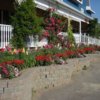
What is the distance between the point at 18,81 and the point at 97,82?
210 inches

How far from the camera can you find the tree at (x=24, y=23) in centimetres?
1414

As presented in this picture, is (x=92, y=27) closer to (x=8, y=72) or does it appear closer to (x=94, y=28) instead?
(x=94, y=28)

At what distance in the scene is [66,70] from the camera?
40.6 ft

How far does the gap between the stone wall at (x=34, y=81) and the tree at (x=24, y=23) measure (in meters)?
2.35

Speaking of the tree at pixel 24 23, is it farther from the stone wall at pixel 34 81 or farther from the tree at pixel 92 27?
the tree at pixel 92 27

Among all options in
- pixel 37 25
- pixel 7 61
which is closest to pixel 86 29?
pixel 37 25

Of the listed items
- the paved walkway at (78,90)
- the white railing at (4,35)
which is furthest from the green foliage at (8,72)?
the white railing at (4,35)

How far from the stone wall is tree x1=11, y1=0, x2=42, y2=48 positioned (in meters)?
2.35

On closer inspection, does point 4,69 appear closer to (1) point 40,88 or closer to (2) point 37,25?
(1) point 40,88

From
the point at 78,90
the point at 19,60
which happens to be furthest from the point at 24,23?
the point at 78,90

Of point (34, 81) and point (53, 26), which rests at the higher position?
point (53, 26)

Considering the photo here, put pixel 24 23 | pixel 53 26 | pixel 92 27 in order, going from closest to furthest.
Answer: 1. pixel 24 23
2. pixel 53 26
3. pixel 92 27

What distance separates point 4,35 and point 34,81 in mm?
4004

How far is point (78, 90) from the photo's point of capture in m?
11.1
